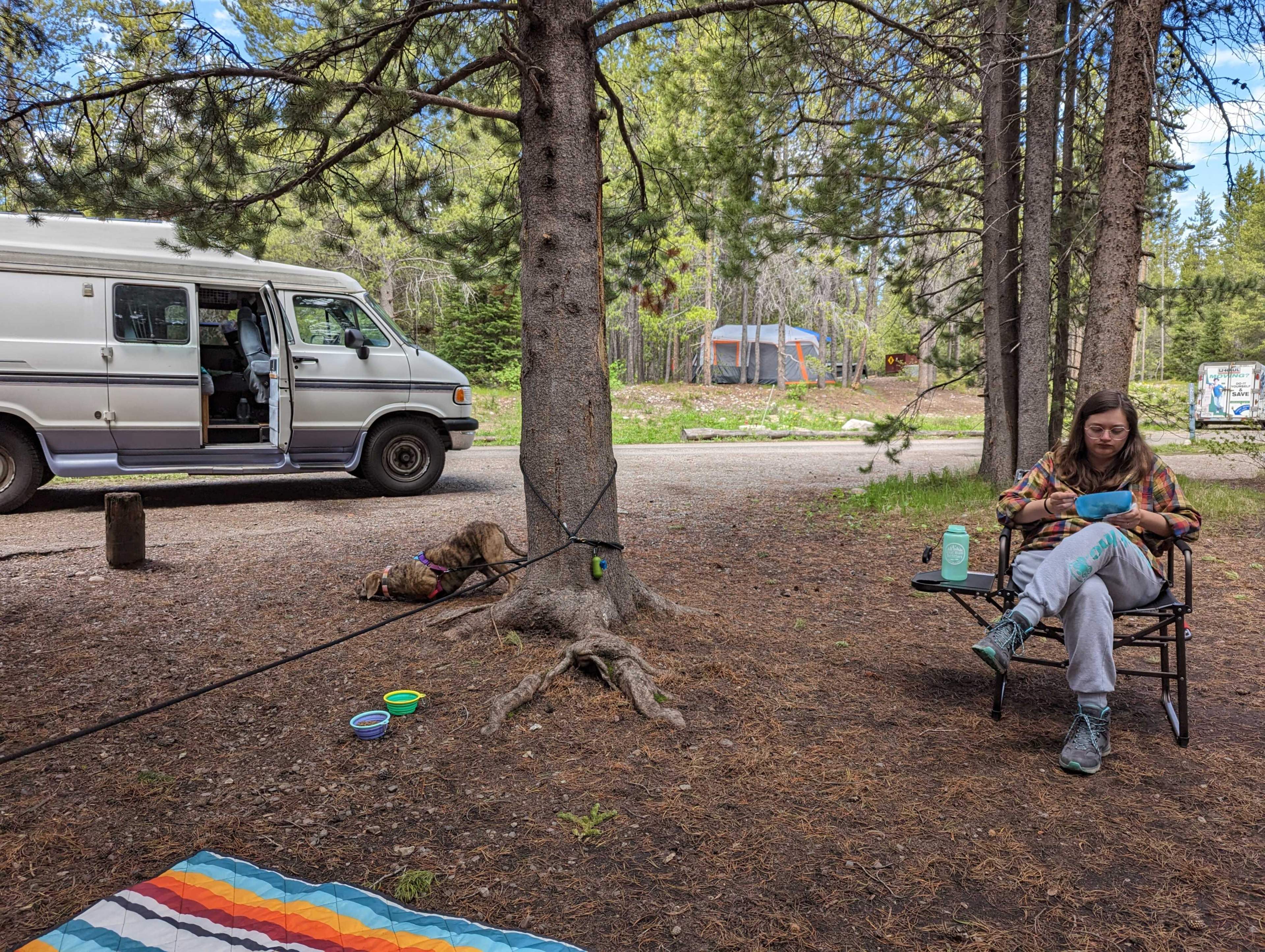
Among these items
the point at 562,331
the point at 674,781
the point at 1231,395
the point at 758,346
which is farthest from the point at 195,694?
the point at 758,346

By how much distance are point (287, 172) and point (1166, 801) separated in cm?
555

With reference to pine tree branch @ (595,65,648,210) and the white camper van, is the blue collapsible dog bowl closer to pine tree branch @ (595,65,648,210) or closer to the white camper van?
pine tree branch @ (595,65,648,210)

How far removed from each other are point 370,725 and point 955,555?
2463 millimetres

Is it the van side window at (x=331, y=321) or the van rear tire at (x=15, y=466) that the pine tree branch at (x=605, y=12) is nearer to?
the van side window at (x=331, y=321)

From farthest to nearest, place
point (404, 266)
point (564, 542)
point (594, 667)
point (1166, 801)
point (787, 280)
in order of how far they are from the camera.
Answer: point (787, 280) → point (404, 266) → point (564, 542) → point (594, 667) → point (1166, 801)

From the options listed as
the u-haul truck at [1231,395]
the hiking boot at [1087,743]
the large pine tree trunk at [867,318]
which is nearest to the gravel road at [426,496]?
the hiking boot at [1087,743]

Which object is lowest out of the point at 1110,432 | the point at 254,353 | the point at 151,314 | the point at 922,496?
the point at 922,496

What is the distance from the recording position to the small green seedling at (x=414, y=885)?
2072 mm

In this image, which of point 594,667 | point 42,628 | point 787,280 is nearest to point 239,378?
point 42,628

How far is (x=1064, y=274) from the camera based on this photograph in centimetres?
826

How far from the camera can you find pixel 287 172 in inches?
200

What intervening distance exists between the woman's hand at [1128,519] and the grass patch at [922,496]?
4.10 m

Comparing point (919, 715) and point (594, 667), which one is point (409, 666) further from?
point (919, 715)

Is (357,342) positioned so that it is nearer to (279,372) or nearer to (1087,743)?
(279,372)
